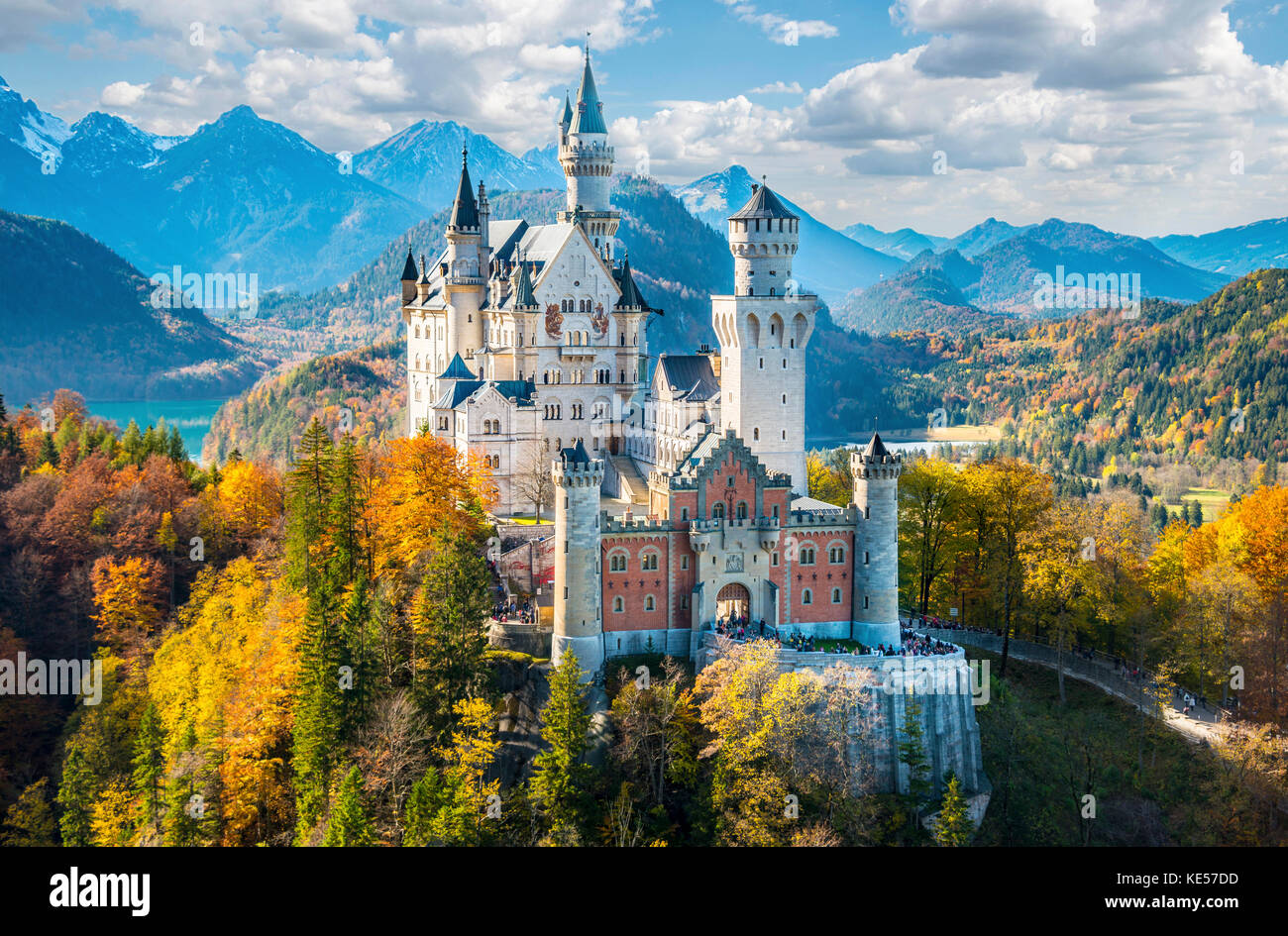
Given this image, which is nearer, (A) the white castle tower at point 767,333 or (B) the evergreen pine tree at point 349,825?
(B) the evergreen pine tree at point 349,825

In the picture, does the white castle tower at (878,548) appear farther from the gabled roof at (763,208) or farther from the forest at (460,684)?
the gabled roof at (763,208)

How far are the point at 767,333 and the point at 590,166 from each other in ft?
100

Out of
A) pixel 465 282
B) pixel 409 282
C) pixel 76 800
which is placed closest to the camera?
pixel 76 800

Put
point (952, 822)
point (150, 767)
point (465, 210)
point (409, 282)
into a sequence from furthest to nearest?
point (409, 282)
point (465, 210)
point (150, 767)
point (952, 822)

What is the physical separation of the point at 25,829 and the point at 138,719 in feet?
25.9

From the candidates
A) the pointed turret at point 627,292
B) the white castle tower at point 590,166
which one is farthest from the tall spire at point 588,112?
the pointed turret at point 627,292

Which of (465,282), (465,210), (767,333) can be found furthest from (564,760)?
(465,210)

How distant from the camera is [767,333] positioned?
6931 cm

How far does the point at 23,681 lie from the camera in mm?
69125

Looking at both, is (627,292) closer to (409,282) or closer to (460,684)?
→ (409,282)

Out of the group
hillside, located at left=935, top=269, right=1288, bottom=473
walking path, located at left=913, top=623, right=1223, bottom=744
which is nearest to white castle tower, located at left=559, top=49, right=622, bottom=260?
walking path, located at left=913, top=623, right=1223, bottom=744

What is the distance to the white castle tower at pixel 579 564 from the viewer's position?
55969 millimetres

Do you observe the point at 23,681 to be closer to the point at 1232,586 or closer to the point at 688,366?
the point at 688,366
